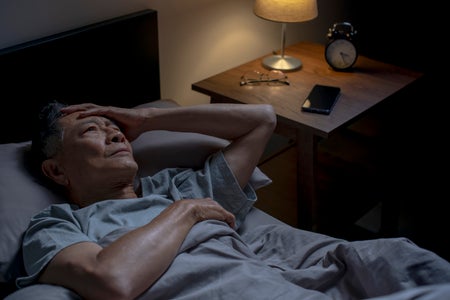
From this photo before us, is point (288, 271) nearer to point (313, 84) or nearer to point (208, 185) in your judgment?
point (208, 185)

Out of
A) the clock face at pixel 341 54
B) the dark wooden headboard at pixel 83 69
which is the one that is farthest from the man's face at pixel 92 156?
the clock face at pixel 341 54

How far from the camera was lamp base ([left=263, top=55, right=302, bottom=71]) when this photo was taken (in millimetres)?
1986

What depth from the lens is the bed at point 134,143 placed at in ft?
3.75

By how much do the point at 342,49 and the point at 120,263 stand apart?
1.24m

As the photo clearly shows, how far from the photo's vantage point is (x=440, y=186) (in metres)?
2.48

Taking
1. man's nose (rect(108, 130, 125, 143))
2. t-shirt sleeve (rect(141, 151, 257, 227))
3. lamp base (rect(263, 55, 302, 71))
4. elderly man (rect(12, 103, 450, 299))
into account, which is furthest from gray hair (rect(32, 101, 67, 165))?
lamp base (rect(263, 55, 302, 71))

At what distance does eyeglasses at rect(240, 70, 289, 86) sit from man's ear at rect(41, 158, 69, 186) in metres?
0.79

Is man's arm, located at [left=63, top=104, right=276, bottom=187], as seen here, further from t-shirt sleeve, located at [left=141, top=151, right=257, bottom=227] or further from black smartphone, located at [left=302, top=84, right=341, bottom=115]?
black smartphone, located at [left=302, top=84, right=341, bottom=115]

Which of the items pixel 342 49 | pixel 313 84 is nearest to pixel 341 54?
pixel 342 49

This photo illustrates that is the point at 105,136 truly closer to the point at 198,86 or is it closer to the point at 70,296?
the point at 70,296

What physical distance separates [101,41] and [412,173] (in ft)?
5.31

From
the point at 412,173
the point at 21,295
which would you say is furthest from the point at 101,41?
the point at 412,173

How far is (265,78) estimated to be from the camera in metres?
1.94

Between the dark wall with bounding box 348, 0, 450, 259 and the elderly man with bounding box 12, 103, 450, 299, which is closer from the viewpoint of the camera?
the elderly man with bounding box 12, 103, 450, 299
